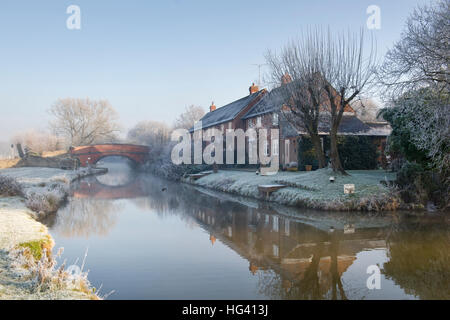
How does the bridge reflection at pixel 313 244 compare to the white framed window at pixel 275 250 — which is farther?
the white framed window at pixel 275 250

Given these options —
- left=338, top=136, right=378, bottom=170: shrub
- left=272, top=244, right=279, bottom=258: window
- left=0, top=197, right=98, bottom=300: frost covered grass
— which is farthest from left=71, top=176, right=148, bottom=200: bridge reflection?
left=338, top=136, right=378, bottom=170: shrub

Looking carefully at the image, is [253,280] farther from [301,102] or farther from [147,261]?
[301,102]

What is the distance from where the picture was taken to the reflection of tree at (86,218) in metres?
10.5

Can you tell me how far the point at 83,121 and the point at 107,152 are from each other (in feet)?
51.5

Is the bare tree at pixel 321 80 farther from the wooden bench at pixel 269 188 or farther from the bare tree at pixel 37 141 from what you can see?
the bare tree at pixel 37 141

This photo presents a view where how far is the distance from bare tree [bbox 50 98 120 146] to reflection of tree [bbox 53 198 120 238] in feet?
143

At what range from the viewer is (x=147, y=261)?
24.1ft

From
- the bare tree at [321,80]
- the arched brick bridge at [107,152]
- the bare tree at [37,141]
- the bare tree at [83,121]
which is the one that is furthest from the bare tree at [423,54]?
the bare tree at [83,121]

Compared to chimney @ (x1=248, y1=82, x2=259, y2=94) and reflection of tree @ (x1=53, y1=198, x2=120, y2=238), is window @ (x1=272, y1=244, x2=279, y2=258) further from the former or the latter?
chimney @ (x1=248, y1=82, x2=259, y2=94)

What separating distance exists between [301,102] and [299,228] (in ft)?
26.0

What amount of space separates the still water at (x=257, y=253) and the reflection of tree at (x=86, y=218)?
37mm

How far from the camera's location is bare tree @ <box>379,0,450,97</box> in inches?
419

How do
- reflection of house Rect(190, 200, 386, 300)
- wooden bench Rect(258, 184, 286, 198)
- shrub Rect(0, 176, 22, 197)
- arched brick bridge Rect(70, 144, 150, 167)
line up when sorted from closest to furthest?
reflection of house Rect(190, 200, 386, 300) < shrub Rect(0, 176, 22, 197) < wooden bench Rect(258, 184, 286, 198) < arched brick bridge Rect(70, 144, 150, 167)

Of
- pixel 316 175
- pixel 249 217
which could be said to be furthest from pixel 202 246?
pixel 316 175
